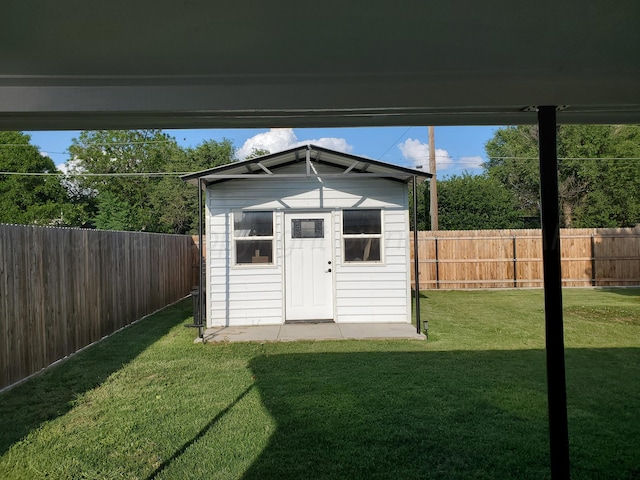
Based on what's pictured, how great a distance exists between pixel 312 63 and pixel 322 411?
119 inches

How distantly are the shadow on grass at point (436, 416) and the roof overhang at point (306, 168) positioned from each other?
9.67 feet

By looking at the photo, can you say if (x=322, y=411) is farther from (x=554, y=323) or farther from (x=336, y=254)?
(x=336, y=254)

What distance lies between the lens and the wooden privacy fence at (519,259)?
13273 millimetres

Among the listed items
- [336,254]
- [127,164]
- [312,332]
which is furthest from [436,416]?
[127,164]

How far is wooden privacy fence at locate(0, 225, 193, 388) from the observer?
14.5 ft

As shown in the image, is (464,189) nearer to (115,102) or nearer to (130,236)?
Result: (130,236)

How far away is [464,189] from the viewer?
79.7ft

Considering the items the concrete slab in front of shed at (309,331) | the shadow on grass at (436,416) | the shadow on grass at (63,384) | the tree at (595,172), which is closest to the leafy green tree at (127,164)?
the shadow on grass at (63,384)

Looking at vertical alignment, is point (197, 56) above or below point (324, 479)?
above

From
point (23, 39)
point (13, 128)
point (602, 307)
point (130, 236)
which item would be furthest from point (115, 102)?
point (602, 307)

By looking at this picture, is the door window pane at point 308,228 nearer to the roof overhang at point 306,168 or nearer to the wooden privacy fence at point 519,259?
the roof overhang at point 306,168

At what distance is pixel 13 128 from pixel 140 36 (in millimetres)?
982

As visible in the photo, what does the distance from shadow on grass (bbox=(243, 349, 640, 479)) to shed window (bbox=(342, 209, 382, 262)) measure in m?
2.49

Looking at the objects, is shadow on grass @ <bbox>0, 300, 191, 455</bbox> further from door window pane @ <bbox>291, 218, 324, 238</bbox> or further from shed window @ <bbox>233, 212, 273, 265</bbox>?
door window pane @ <bbox>291, 218, 324, 238</bbox>
